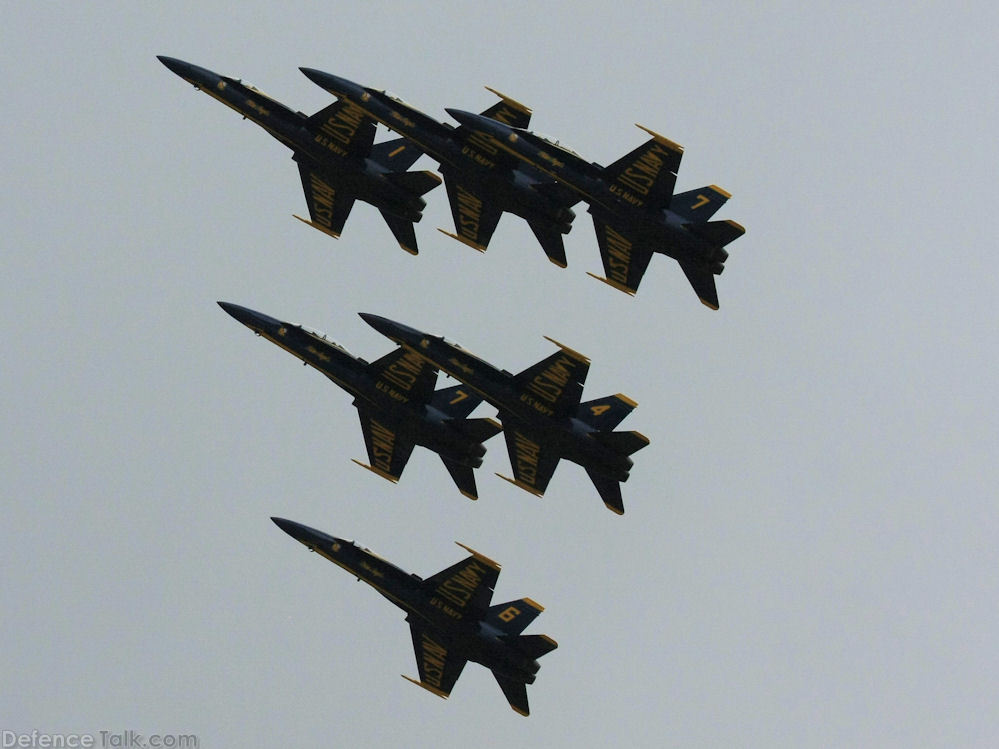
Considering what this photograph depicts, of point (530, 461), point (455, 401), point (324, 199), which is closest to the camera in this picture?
point (530, 461)

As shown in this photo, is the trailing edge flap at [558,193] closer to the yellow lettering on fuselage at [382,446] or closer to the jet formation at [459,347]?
the jet formation at [459,347]

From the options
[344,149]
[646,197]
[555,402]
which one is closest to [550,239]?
[646,197]

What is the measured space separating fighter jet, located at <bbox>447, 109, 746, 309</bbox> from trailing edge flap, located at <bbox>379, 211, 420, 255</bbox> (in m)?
5.93

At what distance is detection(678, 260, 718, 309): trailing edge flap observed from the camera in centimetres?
7062

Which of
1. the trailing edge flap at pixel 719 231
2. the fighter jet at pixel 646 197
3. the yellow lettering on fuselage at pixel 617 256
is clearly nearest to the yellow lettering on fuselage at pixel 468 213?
the fighter jet at pixel 646 197

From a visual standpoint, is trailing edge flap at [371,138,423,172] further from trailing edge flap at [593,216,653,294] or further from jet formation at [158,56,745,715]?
trailing edge flap at [593,216,653,294]

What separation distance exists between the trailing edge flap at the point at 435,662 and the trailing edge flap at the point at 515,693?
1869 millimetres

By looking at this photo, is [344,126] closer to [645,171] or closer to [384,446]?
[645,171]

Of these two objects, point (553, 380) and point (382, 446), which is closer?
point (553, 380)

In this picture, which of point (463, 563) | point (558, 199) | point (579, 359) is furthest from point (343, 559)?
point (558, 199)

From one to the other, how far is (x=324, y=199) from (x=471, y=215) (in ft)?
20.9

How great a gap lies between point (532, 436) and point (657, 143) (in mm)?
12468

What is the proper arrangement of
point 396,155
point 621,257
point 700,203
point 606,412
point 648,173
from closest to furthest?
1. point 648,173
2. point 700,203
3. point 606,412
4. point 621,257
5. point 396,155

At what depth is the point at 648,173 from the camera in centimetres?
6981
